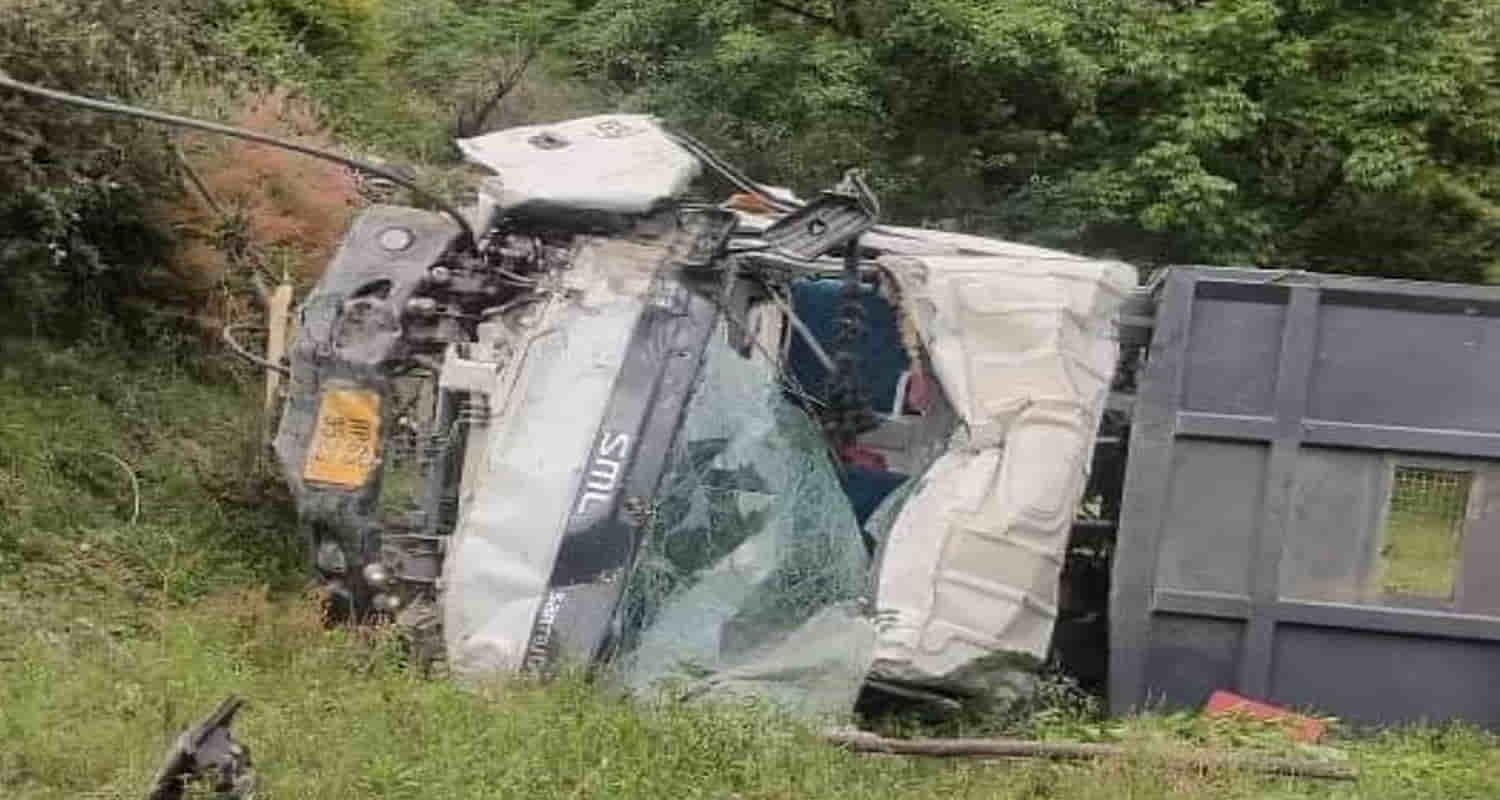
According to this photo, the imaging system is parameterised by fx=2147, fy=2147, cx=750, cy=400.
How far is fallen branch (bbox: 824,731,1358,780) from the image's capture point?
593 centimetres

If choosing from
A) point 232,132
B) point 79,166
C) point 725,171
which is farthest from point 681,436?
point 79,166

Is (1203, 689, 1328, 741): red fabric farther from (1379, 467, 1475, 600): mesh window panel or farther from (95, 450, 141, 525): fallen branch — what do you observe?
(95, 450, 141, 525): fallen branch

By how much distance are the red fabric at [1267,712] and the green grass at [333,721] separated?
114 millimetres

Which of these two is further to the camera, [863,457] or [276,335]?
[276,335]

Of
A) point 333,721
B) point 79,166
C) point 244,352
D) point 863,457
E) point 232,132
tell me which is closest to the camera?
point 333,721

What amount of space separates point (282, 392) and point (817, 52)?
29.2 feet

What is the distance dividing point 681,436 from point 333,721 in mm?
1523

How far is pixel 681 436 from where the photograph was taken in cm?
684

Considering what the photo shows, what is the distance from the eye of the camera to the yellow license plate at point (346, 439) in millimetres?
7145

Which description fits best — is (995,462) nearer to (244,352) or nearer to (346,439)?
(346,439)

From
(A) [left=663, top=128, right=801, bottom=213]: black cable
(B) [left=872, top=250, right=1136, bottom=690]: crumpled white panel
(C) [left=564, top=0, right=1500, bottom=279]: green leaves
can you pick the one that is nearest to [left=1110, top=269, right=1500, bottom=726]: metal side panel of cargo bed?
(B) [left=872, top=250, right=1136, bottom=690]: crumpled white panel

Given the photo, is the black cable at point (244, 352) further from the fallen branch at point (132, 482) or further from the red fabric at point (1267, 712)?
the red fabric at point (1267, 712)

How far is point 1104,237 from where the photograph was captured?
1683 cm

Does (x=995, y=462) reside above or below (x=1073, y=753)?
above
